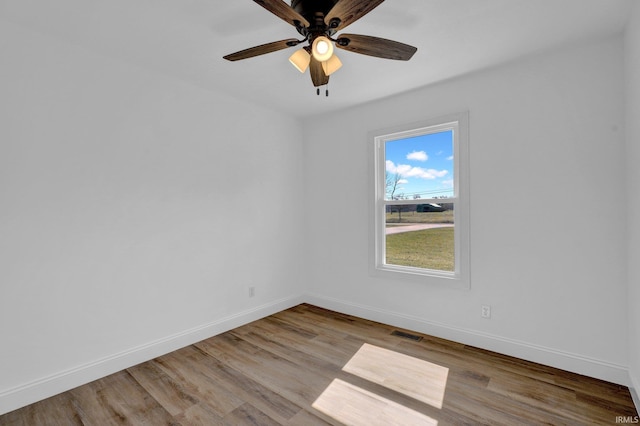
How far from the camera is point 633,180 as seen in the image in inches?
77.3

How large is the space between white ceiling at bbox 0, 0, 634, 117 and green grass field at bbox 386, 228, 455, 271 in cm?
153

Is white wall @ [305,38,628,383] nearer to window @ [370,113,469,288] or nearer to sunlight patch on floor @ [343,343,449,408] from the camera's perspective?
window @ [370,113,469,288]

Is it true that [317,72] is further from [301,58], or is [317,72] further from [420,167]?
[420,167]

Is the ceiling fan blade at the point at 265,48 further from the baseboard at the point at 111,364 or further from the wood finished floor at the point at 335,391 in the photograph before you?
the baseboard at the point at 111,364

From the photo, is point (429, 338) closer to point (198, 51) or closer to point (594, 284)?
point (594, 284)

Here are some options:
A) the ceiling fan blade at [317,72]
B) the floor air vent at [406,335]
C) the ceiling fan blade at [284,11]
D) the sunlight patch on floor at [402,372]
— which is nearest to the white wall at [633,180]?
the sunlight patch on floor at [402,372]

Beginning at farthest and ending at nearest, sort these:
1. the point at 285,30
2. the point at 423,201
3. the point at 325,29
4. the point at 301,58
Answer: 1. the point at 423,201
2. the point at 285,30
3. the point at 301,58
4. the point at 325,29

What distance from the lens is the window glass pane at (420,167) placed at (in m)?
3.10

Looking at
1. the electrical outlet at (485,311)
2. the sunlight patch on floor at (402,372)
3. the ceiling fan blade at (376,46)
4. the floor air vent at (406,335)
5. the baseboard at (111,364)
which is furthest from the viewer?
the floor air vent at (406,335)

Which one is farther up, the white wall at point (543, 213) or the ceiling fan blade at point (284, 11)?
the ceiling fan blade at point (284, 11)

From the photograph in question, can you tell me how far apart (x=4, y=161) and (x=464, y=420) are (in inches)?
131

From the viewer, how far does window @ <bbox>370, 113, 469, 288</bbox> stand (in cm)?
291

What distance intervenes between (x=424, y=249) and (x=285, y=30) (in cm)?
243

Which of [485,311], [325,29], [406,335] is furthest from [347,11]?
[406,335]
